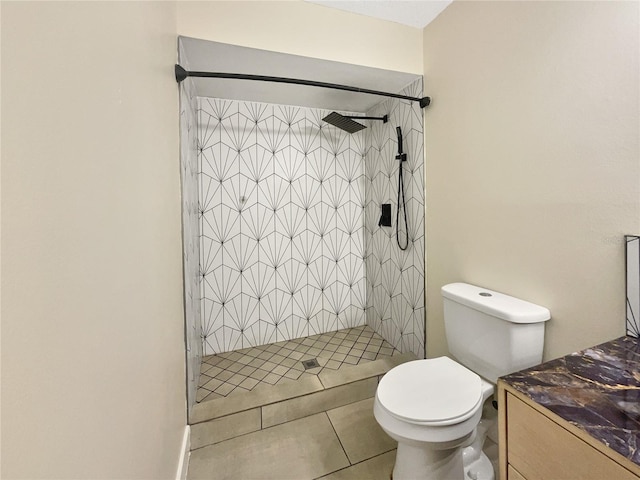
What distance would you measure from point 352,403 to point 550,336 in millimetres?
1090

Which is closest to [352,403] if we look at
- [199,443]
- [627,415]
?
[199,443]

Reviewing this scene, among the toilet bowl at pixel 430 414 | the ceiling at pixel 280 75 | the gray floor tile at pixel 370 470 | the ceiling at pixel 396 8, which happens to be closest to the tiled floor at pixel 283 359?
the gray floor tile at pixel 370 470

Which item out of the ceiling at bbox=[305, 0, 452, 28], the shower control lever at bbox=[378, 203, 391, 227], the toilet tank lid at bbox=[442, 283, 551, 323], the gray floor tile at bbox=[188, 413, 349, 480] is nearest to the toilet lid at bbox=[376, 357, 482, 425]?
the toilet tank lid at bbox=[442, 283, 551, 323]

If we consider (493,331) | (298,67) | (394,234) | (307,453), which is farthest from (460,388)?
(298,67)

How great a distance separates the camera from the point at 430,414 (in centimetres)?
103

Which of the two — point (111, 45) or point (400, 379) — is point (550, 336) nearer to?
point (400, 379)

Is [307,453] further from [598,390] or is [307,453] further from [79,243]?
[79,243]

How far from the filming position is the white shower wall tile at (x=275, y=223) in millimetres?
2201

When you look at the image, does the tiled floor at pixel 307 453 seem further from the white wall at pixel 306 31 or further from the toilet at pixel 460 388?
the white wall at pixel 306 31

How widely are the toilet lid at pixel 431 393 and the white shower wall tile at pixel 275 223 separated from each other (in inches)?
52.0

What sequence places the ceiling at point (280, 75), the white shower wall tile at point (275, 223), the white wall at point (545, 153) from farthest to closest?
1. the white shower wall tile at point (275, 223)
2. the ceiling at point (280, 75)
3. the white wall at point (545, 153)

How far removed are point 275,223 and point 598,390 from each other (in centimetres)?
203

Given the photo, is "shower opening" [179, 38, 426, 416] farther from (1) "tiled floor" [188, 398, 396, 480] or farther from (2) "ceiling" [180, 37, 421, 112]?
(1) "tiled floor" [188, 398, 396, 480]

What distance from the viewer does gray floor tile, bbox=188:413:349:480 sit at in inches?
51.6
